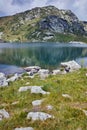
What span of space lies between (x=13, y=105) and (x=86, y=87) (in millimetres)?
7175

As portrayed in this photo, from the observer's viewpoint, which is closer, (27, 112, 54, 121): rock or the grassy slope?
the grassy slope

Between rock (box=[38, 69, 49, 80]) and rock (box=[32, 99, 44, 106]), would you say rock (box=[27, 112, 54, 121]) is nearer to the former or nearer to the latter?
rock (box=[32, 99, 44, 106])

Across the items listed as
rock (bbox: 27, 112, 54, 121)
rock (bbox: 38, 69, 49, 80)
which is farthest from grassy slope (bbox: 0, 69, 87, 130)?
rock (bbox: 38, 69, 49, 80)

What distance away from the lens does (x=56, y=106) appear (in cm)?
1490

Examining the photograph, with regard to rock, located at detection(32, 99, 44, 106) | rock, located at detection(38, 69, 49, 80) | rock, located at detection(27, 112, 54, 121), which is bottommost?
rock, located at detection(38, 69, 49, 80)

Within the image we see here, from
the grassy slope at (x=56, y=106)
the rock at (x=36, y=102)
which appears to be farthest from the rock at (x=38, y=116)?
the rock at (x=36, y=102)

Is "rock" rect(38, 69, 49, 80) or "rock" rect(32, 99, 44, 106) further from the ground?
"rock" rect(32, 99, 44, 106)

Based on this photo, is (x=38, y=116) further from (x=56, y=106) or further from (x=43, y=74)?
(x=43, y=74)

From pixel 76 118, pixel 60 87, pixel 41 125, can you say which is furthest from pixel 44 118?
pixel 60 87

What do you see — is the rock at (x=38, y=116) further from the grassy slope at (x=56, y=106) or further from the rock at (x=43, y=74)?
the rock at (x=43, y=74)

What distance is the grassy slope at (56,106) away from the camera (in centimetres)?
1184

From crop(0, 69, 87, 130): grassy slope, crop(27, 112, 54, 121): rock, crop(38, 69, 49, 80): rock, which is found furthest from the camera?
crop(38, 69, 49, 80): rock

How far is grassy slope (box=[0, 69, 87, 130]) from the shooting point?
11843 millimetres

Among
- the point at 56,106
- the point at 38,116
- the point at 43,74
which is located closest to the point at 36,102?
the point at 56,106
